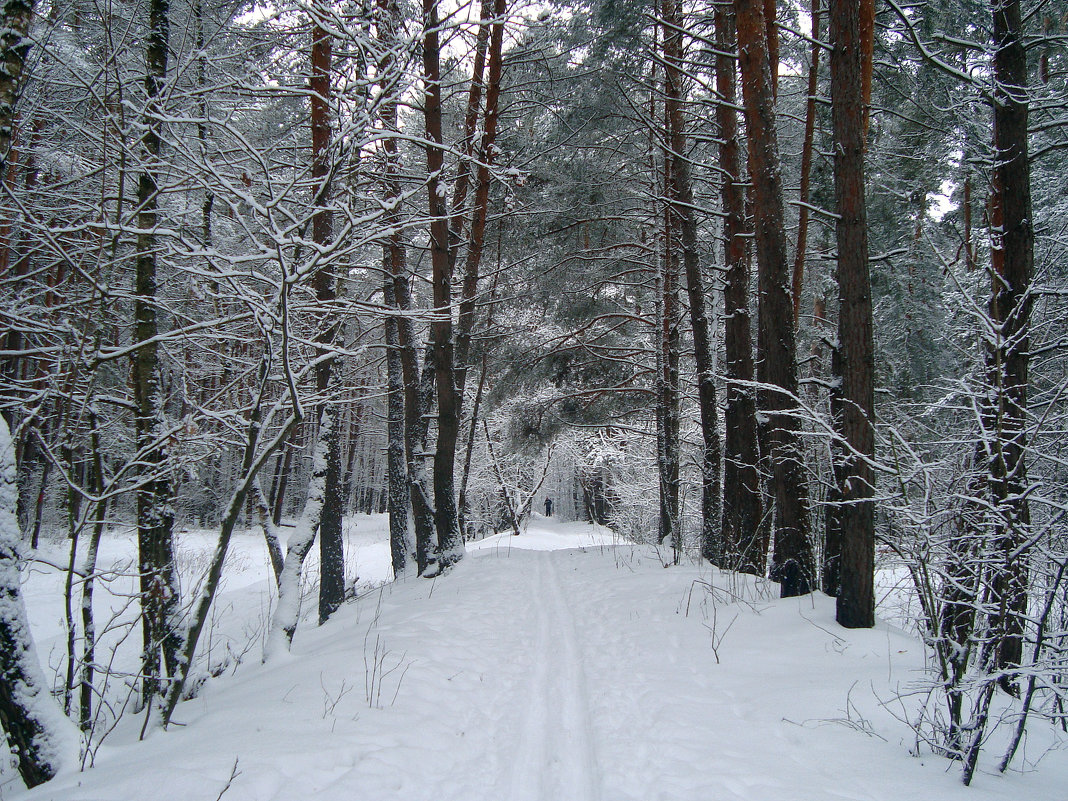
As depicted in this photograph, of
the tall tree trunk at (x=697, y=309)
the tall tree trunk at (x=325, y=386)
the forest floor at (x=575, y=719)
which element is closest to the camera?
the forest floor at (x=575, y=719)

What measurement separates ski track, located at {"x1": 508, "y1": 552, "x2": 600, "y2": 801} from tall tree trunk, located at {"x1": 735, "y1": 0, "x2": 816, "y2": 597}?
2.57m

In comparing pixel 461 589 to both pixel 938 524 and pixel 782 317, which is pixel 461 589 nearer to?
pixel 782 317

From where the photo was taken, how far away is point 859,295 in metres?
5.04

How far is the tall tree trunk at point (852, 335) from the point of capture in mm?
4773

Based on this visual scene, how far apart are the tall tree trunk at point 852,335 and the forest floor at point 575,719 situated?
1.53ft

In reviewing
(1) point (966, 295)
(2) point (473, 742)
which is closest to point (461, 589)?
(2) point (473, 742)

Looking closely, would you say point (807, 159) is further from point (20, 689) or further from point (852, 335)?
point (20, 689)

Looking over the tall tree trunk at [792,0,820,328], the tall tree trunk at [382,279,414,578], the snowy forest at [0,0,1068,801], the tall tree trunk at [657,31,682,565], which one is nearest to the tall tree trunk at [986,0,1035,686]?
the snowy forest at [0,0,1068,801]

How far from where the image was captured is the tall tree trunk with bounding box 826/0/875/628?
477cm

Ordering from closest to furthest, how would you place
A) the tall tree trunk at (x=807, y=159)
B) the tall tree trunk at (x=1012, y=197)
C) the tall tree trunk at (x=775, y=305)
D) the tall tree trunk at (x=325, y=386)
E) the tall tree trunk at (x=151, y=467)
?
the tall tree trunk at (x=1012, y=197) < the tall tree trunk at (x=151, y=467) < the tall tree trunk at (x=775, y=305) < the tall tree trunk at (x=325, y=386) < the tall tree trunk at (x=807, y=159)

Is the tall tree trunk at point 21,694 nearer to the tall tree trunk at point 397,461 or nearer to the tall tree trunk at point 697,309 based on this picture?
the tall tree trunk at point 397,461

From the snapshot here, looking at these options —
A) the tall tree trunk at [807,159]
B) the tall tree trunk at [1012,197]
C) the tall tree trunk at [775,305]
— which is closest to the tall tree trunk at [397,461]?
the tall tree trunk at [775,305]

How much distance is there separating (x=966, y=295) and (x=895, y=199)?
10870mm

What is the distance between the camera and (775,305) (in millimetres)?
6066
